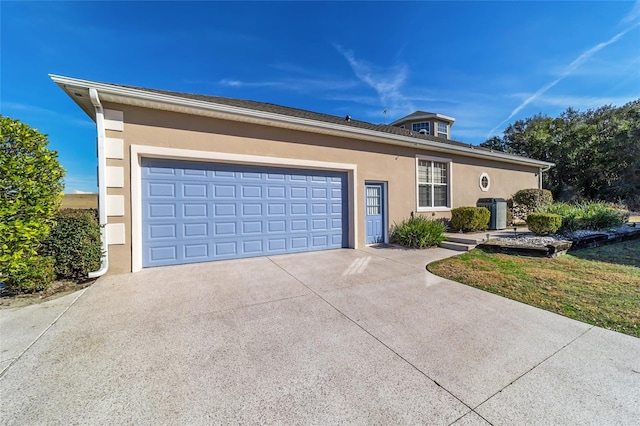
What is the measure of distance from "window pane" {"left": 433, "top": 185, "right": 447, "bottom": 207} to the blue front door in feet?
9.33

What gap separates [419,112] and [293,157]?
475 inches

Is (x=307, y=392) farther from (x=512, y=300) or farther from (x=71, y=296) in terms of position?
(x=71, y=296)

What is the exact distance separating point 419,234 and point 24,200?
28.7 ft

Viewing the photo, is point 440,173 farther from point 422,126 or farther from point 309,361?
point 309,361

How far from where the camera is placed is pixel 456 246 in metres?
7.36

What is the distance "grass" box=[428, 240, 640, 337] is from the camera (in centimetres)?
327

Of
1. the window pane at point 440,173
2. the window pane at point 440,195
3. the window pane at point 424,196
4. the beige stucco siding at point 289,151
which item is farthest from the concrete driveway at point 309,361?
the window pane at point 440,173

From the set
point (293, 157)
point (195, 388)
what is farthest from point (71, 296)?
point (293, 157)

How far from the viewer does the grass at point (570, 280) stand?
3.27 meters

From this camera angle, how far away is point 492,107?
13.2 meters

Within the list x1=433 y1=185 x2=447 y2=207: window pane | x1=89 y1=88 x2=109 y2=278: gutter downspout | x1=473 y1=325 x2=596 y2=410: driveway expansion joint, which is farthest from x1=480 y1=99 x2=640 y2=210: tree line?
x1=89 y1=88 x2=109 y2=278: gutter downspout

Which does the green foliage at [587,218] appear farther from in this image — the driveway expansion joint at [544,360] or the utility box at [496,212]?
the driveway expansion joint at [544,360]

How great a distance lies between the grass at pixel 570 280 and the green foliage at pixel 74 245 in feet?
22.5

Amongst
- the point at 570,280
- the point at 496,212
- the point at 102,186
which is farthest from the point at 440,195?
the point at 102,186
